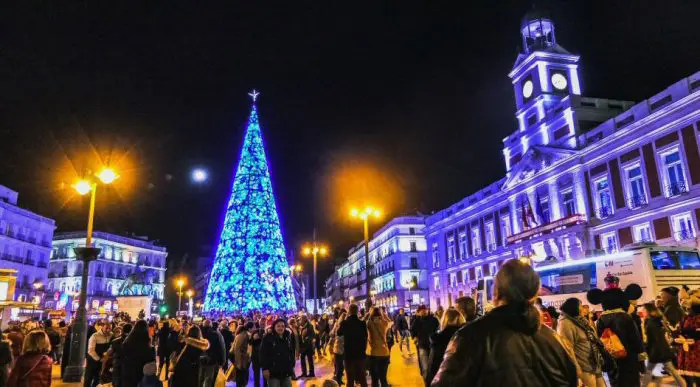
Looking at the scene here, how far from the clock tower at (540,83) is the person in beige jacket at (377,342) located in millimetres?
30951

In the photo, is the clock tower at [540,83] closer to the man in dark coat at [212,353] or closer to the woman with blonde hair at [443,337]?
the man in dark coat at [212,353]

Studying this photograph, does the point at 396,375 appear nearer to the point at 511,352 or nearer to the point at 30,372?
the point at 30,372

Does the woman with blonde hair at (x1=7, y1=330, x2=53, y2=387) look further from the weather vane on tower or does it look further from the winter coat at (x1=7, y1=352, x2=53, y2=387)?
the weather vane on tower

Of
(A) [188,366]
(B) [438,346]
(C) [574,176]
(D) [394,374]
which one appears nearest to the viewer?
(B) [438,346]

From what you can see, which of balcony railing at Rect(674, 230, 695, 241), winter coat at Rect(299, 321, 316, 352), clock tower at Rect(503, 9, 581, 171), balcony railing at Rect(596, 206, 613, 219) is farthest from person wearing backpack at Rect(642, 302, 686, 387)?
clock tower at Rect(503, 9, 581, 171)

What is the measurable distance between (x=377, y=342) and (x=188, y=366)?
360 centimetres

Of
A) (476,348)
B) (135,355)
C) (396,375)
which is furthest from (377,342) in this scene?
(476,348)

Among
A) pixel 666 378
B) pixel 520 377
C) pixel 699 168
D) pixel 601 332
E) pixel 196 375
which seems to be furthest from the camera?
pixel 699 168

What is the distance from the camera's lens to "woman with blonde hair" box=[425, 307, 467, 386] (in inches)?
199

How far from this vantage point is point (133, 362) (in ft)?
24.5

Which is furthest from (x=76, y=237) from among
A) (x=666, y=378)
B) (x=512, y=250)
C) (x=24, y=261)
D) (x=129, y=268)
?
(x=666, y=378)

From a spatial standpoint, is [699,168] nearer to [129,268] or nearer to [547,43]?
[547,43]

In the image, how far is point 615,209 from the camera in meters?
30.5

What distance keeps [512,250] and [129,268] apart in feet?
195
